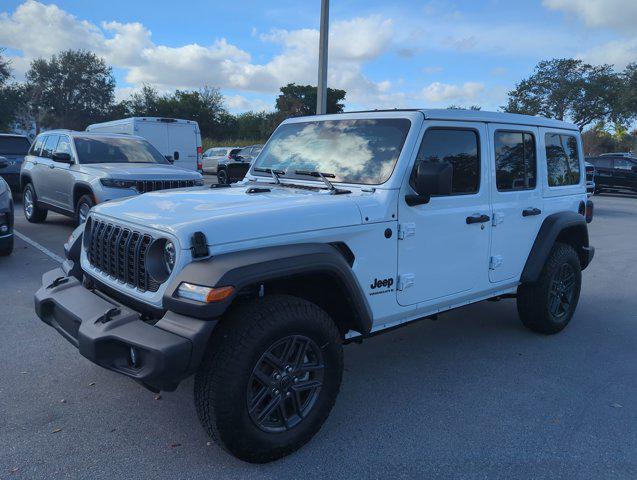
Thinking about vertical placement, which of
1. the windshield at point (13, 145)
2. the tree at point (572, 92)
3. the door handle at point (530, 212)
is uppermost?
the tree at point (572, 92)

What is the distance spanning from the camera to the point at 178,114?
54000mm

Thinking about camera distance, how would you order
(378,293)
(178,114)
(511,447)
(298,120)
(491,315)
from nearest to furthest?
1. (511,447)
2. (378,293)
3. (298,120)
4. (491,315)
5. (178,114)

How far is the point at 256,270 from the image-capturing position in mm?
2631

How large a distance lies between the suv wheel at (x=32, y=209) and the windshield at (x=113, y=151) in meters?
1.97

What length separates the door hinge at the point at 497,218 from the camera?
4105mm

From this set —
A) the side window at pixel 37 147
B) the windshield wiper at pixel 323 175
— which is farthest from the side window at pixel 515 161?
the side window at pixel 37 147

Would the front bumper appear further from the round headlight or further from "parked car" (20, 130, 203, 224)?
"parked car" (20, 130, 203, 224)

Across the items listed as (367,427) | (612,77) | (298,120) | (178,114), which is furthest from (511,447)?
(178,114)

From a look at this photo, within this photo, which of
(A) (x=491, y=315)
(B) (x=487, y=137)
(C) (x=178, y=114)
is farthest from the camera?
(C) (x=178, y=114)

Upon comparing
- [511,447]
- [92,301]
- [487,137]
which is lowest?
[511,447]

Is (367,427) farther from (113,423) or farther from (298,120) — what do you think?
(298,120)

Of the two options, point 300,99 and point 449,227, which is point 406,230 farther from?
point 300,99

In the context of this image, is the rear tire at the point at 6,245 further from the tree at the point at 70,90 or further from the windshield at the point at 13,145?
the tree at the point at 70,90

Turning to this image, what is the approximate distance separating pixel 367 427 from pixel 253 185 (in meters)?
1.97
